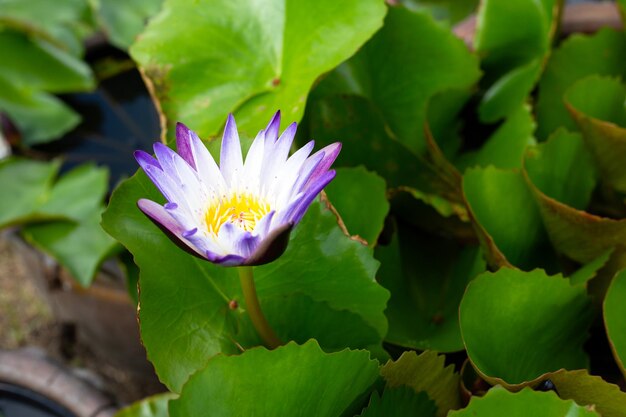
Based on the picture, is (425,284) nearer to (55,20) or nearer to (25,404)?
(25,404)

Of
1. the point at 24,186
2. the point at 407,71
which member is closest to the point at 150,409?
the point at 407,71

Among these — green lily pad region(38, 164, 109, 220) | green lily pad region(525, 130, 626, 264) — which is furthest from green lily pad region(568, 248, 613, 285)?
green lily pad region(38, 164, 109, 220)

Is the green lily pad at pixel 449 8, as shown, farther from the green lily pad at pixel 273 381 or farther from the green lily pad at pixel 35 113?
the green lily pad at pixel 273 381

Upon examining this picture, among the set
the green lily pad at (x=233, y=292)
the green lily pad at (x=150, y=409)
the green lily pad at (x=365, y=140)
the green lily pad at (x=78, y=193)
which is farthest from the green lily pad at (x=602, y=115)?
the green lily pad at (x=78, y=193)

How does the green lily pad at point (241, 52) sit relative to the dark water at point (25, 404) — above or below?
above

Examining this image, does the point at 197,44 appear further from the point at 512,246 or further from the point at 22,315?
the point at 22,315

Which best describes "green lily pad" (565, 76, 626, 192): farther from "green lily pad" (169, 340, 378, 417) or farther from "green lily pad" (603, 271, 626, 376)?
"green lily pad" (169, 340, 378, 417)
